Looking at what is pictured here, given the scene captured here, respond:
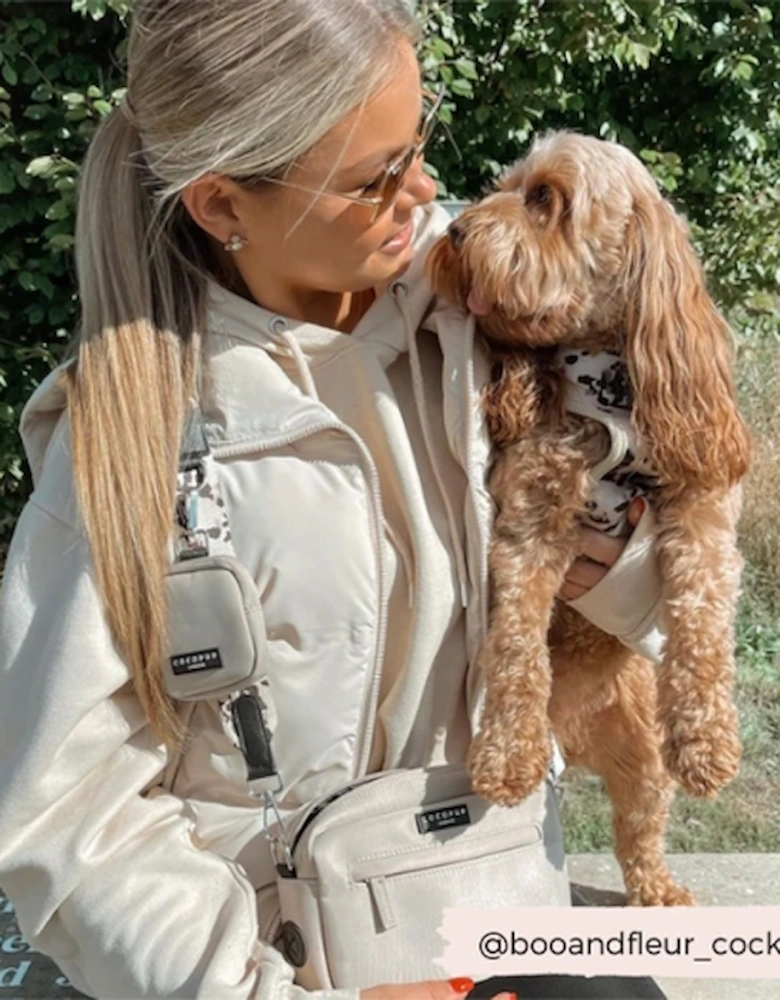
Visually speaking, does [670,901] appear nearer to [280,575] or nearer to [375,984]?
[375,984]

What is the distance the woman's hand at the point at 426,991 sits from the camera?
1852 millimetres

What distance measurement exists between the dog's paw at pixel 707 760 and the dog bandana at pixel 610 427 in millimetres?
413

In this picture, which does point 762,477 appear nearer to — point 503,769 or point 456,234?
point 456,234

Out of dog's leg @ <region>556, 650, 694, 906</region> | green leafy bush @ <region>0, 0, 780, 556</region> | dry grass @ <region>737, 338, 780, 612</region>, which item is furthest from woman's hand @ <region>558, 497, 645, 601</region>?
dry grass @ <region>737, 338, 780, 612</region>

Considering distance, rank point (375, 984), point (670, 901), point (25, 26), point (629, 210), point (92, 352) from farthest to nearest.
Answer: point (25, 26)
point (670, 901)
point (629, 210)
point (92, 352)
point (375, 984)

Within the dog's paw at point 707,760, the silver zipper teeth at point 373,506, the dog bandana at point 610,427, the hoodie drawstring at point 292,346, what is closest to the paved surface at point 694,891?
the dog's paw at point 707,760

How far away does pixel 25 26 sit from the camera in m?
4.64

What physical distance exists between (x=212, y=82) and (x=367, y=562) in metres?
0.78

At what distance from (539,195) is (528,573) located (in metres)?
0.78

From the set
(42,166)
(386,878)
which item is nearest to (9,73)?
(42,166)

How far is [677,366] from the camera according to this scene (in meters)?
2.22

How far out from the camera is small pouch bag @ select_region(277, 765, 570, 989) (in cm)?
186

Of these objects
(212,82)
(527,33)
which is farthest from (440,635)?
(527,33)

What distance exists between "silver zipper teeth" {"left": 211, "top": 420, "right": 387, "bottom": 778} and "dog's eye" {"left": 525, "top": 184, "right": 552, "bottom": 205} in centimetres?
80
